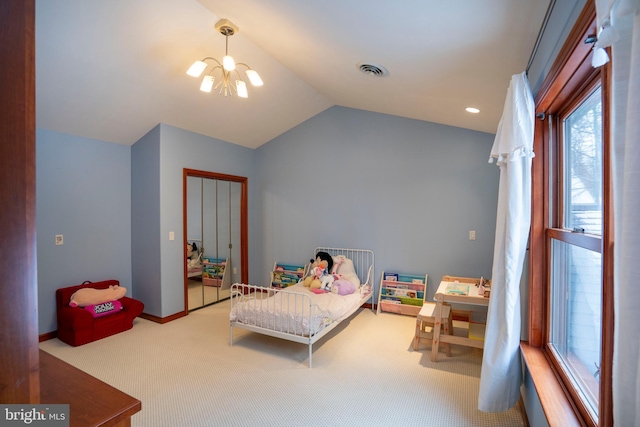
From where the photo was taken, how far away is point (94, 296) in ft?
11.9

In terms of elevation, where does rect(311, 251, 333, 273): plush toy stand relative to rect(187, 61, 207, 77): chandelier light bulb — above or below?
below

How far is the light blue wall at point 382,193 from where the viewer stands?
4074mm

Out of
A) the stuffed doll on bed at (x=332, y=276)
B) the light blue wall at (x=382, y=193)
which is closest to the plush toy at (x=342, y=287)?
the stuffed doll on bed at (x=332, y=276)

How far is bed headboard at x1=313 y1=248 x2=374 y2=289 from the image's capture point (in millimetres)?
4594

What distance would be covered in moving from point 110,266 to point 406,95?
4.08 meters

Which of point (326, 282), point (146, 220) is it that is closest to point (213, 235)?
point (146, 220)

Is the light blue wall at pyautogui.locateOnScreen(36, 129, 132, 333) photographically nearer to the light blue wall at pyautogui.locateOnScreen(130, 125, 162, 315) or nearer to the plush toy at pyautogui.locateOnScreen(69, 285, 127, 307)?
the light blue wall at pyautogui.locateOnScreen(130, 125, 162, 315)

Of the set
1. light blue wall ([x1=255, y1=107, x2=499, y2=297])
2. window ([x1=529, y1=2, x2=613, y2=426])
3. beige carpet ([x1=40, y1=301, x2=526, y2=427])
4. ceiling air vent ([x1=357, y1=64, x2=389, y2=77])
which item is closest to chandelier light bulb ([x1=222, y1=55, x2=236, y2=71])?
ceiling air vent ([x1=357, y1=64, x2=389, y2=77])

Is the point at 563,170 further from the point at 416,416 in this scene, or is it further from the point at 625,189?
the point at 416,416

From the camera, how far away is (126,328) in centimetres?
377

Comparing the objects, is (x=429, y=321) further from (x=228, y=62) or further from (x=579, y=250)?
(x=228, y=62)

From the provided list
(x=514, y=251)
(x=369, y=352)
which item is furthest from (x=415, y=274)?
(x=514, y=251)

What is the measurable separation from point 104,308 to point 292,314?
222 centimetres

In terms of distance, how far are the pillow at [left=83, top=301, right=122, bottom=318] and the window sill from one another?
13.1ft
